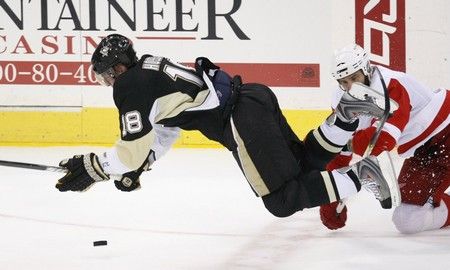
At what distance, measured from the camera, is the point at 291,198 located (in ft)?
11.9

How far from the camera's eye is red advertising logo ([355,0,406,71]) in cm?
622

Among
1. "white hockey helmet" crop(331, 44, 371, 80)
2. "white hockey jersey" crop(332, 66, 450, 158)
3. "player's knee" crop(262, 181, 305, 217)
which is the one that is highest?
"white hockey helmet" crop(331, 44, 371, 80)

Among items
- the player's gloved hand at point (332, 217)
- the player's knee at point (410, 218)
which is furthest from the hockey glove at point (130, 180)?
the player's knee at point (410, 218)

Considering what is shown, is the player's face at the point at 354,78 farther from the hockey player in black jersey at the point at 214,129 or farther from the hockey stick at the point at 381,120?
the hockey player in black jersey at the point at 214,129

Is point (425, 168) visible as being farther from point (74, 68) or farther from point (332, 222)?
point (74, 68)

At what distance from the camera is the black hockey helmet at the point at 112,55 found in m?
3.66

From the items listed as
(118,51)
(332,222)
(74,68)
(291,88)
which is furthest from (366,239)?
→ (74,68)

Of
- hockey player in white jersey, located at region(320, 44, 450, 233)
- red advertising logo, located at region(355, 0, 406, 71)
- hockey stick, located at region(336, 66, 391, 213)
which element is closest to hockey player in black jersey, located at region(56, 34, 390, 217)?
hockey stick, located at region(336, 66, 391, 213)

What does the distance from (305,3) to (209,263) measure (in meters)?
3.03

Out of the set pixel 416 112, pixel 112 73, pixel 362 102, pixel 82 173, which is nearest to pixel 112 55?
pixel 112 73

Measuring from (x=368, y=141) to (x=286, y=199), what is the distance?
1.53 ft

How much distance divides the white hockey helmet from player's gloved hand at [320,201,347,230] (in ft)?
1.59

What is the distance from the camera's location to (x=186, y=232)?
414 centimetres

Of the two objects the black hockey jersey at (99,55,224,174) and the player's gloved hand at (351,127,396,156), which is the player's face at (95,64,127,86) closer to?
the black hockey jersey at (99,55,224,174)
